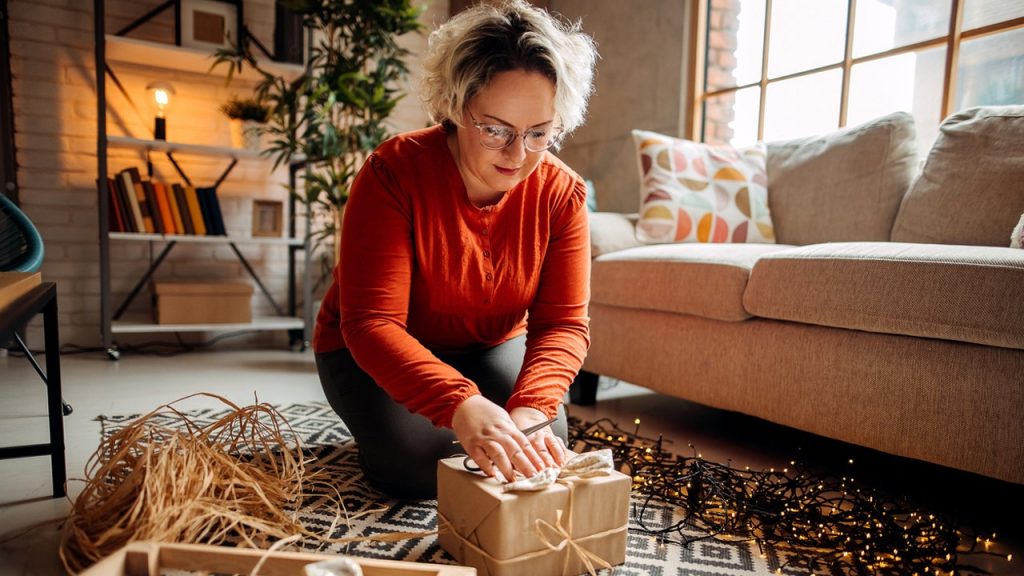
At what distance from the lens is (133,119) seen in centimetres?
291

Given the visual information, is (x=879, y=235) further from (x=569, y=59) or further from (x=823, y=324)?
(x=569, y=59)

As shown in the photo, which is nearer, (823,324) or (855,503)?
(855,503)

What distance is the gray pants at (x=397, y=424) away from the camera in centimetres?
120

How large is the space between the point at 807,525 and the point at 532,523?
1.92 feet

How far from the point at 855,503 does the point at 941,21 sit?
72.6 inches

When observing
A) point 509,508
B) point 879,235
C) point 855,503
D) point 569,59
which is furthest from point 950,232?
point 509,508

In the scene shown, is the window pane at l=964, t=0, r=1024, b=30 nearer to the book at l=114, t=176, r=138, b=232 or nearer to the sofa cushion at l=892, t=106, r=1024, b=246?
the sofa cushion at l=892, t=106, r=1024, b=246

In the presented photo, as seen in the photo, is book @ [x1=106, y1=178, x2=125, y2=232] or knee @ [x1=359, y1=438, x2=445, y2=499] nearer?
knee @ [x1=359, y1=438, x2=445, y2=499]

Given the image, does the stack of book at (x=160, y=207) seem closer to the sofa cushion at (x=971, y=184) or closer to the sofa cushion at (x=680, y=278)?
the sofa cushion at (x=680, y=278)

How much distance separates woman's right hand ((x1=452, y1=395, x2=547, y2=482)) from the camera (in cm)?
85

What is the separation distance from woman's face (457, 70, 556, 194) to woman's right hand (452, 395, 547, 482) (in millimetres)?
377

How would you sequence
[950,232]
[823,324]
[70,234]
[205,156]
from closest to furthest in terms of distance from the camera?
1. [823,324]
2. [950,232]
3. [70,234]
4. [205,156]

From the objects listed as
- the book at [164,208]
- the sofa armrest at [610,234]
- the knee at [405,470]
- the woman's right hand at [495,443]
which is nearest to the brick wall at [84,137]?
the book at [164,208]

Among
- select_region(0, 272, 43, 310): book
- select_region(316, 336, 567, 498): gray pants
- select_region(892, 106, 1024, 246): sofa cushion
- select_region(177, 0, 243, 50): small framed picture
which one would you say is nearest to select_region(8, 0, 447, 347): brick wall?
select_region(177, 0, 243, 50): small framed picture
